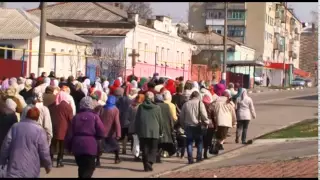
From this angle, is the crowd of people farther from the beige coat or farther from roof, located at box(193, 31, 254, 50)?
roof, located at box(193, 31, 254, 50)

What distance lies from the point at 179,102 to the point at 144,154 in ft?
13.7

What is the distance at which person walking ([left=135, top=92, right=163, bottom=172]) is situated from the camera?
15.1 meters

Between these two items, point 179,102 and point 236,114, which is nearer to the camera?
point 179,102

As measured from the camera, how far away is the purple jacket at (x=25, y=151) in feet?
31.9

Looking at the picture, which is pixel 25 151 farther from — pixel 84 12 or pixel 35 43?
pixel 84 12

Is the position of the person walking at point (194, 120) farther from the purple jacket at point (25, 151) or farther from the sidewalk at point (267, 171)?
the purple jacket at point (25, 151)

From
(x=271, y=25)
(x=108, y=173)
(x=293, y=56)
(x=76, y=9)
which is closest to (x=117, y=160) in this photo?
(x=108, y=173)

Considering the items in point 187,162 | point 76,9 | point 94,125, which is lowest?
point 187,162

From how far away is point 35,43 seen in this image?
4000cm

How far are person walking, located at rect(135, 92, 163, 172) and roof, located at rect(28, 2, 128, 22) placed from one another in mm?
39006

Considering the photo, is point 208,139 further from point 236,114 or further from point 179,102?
point 236,114

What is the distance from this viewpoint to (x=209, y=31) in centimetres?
8600

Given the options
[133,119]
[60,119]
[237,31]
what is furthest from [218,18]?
[60,119]

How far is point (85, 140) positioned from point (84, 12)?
46.4 metres
